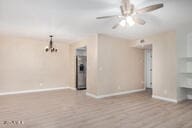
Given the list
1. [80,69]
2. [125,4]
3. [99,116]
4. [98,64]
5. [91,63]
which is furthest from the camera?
[80,69]

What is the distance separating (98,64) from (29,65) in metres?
3.22

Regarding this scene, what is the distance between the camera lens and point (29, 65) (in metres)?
6.22

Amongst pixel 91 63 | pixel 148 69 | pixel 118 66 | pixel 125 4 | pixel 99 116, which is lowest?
pixel 99 116

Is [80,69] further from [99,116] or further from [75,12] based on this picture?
[75,12]

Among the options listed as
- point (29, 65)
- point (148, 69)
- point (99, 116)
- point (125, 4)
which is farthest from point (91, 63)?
point (148, 69)

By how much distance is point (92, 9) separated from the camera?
2.94m

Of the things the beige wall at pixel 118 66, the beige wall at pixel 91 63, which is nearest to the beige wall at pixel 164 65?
the beige wall at pixel 118 66

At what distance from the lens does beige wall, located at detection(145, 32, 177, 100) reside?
4648 mm

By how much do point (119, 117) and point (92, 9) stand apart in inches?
98.6

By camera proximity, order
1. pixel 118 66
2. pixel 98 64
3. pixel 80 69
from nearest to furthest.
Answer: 1. pixel 98 64
2. pixel 118 66
3. pixel 80 69

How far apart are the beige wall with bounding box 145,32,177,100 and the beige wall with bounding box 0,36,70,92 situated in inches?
172

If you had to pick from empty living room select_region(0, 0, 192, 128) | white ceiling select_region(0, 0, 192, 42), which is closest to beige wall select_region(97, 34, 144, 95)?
empty living room select_region(0, 0, 192, 128)

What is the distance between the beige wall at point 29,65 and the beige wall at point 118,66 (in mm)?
2713

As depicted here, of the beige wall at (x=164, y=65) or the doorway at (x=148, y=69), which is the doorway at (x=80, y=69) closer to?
the doorway at (x=148, y=69)
